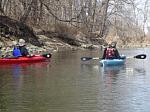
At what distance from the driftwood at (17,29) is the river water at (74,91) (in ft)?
66.7

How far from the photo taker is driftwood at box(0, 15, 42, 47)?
40.5 meters

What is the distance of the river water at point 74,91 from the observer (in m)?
11.3

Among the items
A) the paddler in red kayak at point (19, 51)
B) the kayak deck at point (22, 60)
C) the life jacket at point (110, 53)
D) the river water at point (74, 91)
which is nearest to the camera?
the river water at point (74, 91)

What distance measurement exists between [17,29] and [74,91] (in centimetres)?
2841

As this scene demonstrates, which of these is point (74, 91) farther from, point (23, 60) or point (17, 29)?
point (17, 29)

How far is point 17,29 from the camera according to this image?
4169cm

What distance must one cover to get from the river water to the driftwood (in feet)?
66.7

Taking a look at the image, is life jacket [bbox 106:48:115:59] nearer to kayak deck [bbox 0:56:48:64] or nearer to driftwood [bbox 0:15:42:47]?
kayak deck [bbox 0:56:48:64]

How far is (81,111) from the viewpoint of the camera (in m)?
10.8

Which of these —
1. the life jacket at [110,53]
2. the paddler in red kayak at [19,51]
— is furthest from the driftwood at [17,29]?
the life jacket at [110,53]

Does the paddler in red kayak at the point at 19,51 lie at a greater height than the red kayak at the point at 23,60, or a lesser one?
greater

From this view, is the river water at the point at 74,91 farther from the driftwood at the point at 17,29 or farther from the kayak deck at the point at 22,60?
the driftwood at the point at 17,29

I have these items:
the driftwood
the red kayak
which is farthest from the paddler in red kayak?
the driftwood

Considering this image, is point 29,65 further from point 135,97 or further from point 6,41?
point 6,41
